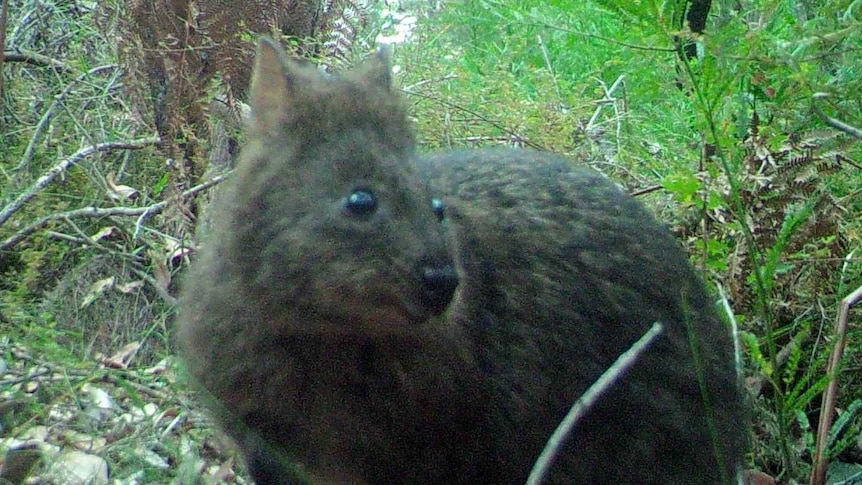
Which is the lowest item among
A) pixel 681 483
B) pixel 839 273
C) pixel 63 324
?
pixel 63 324

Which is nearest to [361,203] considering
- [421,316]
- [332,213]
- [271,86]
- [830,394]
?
→ [332,213]

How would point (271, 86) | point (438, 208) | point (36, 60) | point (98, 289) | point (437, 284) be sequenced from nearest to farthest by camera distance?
1. point (437, 284)
2. point (438, 208)
3. point (271, 86)
4. point (98, 289)
5. point (36, 60)

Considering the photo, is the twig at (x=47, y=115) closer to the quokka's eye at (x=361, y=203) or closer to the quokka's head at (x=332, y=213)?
the quokka's head at (x=332, y=213)

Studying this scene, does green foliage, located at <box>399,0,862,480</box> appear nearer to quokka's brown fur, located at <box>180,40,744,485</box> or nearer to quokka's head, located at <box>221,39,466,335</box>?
quokka's brown fur, located at <box>180,40,744,485</box>

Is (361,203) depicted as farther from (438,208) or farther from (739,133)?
(739,133)

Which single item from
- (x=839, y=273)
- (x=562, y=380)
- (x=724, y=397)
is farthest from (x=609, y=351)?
(x=839, y=273)

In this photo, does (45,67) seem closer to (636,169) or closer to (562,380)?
(636,169)
